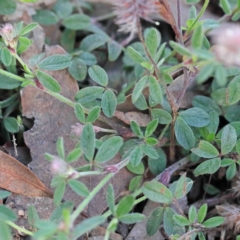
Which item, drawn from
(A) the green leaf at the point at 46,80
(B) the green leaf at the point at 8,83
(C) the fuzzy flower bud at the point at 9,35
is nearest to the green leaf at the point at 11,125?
(B) the green leaf at the point at 8,83

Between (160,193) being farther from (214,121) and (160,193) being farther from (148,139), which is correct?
(214,121)

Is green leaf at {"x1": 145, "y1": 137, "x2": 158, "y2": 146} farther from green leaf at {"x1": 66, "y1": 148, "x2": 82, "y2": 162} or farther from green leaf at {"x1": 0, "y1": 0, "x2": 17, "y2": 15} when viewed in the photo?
green leaf at {"x1": 0, "y1": 0, "x2": 17, "y2": 15}

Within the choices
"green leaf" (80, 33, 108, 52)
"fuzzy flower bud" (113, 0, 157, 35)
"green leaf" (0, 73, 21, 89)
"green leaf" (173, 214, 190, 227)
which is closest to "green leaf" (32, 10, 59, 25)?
"green leaf" (80, 33, 108, 52)

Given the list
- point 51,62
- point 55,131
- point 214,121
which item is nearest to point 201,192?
point 214,121

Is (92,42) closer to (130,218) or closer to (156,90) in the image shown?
(156,90)

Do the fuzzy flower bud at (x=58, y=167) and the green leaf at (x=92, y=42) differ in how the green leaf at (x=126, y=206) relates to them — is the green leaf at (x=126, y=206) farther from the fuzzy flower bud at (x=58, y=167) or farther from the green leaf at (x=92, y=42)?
the green leaf at (x=92, y=42)

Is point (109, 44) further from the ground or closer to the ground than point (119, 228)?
further from the ground
